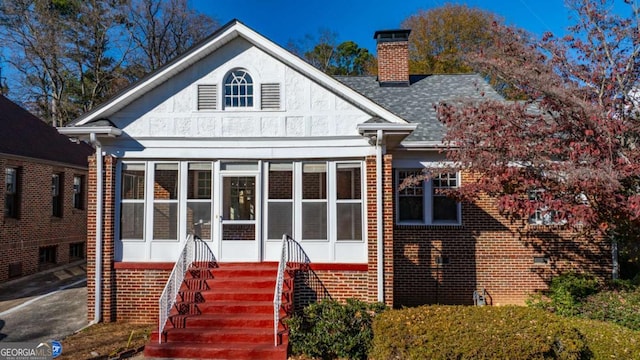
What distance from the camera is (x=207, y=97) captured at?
893 centimetres

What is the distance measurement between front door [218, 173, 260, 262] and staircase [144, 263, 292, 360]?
29cm

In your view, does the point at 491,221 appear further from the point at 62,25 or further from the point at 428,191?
→ the point at 62,25

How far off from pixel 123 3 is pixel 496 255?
89.2 feet

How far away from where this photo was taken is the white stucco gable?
8.83m

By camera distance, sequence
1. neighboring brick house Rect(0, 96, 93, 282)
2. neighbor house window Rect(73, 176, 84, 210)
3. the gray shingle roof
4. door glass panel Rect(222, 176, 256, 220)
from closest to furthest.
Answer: door glass panel Rect(222, 176, 256, 220) < the gray shingle roof < neighboring brick house Rect(0, 96, 93, 282) < neighbor house window Rect(73, 176, 84, 210)

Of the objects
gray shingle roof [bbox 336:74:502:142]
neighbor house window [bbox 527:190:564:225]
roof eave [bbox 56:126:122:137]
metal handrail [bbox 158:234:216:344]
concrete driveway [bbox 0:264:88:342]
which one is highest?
gray shingle roof [bbox 336:74:502:142]

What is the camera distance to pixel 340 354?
22.4 ft

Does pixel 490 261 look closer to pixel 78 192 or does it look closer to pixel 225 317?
pixel 225 317

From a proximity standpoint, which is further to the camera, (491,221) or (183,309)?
(491,221)

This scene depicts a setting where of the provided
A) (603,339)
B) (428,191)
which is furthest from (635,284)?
(428,191)

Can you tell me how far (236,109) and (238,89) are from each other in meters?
0.45

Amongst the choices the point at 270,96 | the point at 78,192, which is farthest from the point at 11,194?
the point at 270,96

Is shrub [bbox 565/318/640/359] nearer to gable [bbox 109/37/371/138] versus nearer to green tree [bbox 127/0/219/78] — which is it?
gable [bbox 109/37/371/138]

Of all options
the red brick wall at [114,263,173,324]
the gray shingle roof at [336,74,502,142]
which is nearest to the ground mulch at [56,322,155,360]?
the red brick wall at [114,263,173,324]
